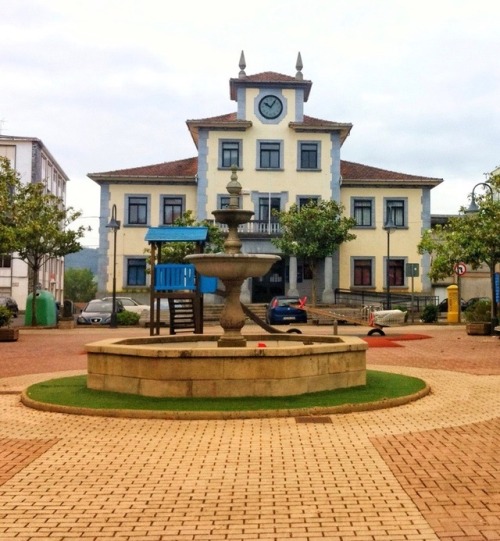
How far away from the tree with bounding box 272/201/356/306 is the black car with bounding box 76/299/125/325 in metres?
11.4

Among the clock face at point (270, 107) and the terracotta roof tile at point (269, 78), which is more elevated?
the terracotta roof tile at point (269, 78)

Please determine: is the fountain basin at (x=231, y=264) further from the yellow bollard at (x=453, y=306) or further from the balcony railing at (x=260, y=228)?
the balcony railing at (x=260, y=228)

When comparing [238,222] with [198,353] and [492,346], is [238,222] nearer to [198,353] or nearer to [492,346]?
[198,353]

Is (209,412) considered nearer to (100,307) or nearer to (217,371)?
A: (217,371)

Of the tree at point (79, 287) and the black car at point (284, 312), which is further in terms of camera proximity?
the tree at point (79, 287)

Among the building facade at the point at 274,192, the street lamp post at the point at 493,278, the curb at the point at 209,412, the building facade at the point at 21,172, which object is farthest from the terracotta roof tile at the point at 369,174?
the curb at the point at 209,412

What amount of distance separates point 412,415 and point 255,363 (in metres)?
2.39

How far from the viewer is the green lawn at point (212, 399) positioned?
9.65 m

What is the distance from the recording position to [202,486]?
19.9 feet

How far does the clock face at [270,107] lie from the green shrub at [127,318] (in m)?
17.9

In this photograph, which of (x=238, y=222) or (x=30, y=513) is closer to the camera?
(x=30, y=513)

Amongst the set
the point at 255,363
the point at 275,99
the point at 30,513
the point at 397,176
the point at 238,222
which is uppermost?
the point at 275,99

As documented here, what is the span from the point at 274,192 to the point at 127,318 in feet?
50.7

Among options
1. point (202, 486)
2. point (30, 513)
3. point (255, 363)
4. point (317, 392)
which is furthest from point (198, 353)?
point (30, 513)
